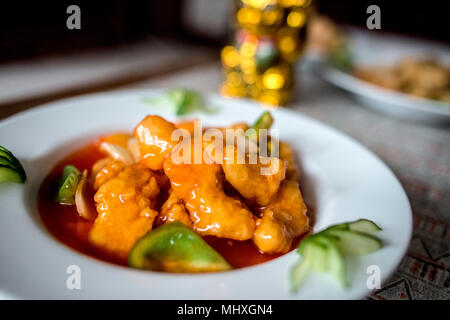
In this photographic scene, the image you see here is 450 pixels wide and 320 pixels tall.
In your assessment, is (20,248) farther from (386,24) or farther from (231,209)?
(386,24)

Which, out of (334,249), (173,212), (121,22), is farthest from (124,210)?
(121,22)

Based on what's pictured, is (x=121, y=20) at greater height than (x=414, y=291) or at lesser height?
greater

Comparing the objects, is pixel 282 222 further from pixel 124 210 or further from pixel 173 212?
pixel 124 210

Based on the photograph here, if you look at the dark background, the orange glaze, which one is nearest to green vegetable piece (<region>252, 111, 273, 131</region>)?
the orange glaze

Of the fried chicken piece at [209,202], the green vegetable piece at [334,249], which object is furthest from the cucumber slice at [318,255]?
the fried chicken piece at [209,202]

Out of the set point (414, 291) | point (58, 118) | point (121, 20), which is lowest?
point (414, 291)

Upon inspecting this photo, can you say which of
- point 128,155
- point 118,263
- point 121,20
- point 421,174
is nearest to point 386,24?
point 121,20

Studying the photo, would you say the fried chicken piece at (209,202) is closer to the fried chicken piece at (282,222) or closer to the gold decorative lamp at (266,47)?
the fried chicken piece at (282,222)
